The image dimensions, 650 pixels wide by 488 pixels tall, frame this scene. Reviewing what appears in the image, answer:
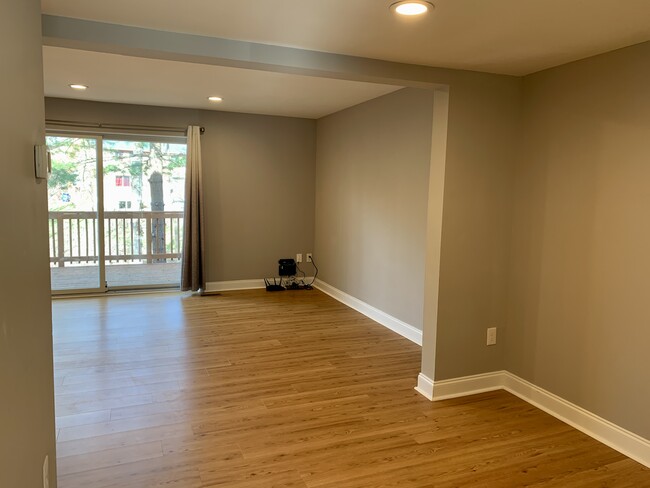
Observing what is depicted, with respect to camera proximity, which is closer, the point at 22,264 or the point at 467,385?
the point at 22,264

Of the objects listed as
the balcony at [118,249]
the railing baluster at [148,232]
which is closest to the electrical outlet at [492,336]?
the balcony at [118,249]

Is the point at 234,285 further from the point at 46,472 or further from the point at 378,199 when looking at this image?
the point at 46,472

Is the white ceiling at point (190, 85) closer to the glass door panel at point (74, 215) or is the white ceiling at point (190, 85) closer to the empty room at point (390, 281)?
the empty room at point (390, 281)

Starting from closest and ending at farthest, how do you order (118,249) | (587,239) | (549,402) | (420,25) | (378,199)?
(420,25) → (587,239) → (549,402) → (378,199) → (118,249)

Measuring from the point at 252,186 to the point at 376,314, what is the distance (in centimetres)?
242

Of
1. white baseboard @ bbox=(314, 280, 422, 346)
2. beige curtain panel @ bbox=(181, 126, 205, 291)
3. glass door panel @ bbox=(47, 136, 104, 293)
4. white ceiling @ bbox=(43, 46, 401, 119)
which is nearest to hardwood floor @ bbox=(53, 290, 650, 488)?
white baseboard @ bbox=(314, 280, 422, 346)

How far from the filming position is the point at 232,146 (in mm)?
5957

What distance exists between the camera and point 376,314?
16.0ft

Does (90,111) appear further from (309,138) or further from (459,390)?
(459,390)

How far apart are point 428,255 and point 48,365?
2.21m

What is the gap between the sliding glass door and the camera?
558 cm

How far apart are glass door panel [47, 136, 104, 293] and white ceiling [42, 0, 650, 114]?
3924 millimetres

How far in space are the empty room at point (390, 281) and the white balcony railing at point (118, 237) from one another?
997mm

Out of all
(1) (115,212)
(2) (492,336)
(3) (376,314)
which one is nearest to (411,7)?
(2) (492,336)
